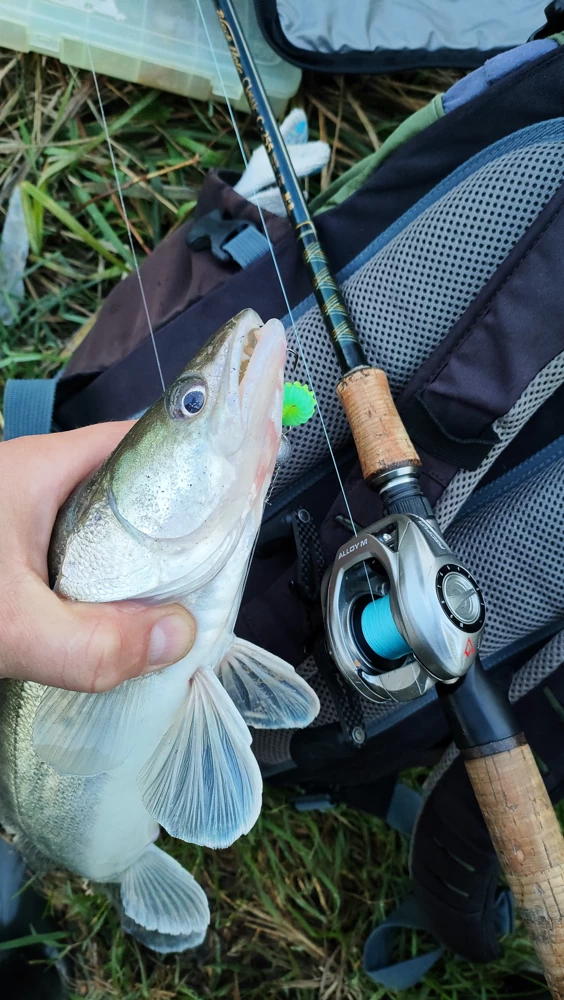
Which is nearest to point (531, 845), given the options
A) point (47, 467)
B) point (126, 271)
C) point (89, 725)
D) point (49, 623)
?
point (89, 725)

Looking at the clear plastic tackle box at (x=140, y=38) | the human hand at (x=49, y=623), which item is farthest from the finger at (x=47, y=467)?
the clear plastic tackle box at (x=140, y=38)

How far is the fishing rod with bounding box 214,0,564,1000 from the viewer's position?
1084mm

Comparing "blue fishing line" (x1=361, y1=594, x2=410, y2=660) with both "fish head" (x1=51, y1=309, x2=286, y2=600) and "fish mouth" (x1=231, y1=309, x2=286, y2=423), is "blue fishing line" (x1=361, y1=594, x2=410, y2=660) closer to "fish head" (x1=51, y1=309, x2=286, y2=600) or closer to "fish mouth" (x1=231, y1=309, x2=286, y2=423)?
"fish head" (x1=51, y1=309, x2=286, y2=600)

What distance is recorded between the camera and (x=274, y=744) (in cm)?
172

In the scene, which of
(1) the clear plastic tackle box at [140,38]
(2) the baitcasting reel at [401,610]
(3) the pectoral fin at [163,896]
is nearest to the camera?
(2) the baitcasting reel at [401,610]

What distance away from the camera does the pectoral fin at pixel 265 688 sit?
1.33m

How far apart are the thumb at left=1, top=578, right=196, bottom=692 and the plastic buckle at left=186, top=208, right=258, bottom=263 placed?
96cm

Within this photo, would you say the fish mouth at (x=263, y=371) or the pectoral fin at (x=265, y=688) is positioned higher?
the fish mouth at (x=263, y=371)

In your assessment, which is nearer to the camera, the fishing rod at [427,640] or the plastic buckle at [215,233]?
the fishing rod at [427,640]

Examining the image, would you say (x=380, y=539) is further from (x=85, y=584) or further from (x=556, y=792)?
(x=556, y=792)

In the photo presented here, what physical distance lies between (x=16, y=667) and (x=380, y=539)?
654 millimetres

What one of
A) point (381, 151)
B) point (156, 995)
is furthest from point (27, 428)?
point (156, 995)

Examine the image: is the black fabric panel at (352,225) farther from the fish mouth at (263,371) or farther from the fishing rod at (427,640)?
the fish mouth at (263,371)

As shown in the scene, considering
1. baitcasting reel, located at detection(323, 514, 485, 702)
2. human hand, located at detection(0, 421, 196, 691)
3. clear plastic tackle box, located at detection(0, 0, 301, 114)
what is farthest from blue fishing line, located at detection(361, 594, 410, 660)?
clear plastic tackle box, located at detection(0, 0, 301, 114)
